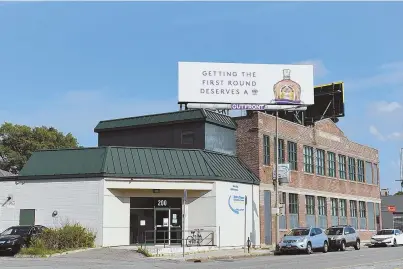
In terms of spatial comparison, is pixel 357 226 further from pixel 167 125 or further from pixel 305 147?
pixel 167 125

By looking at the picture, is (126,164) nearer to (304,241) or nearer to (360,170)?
(304,241)

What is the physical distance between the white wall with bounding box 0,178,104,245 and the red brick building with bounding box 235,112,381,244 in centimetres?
1185

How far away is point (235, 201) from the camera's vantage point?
118 ft

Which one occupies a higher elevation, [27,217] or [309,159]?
[309,159]

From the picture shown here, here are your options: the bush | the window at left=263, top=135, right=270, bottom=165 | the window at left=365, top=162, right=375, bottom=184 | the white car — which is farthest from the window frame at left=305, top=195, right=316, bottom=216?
the bush

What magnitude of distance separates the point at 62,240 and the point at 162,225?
697 cm

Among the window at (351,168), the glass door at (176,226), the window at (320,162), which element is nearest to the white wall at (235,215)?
the glass door at (176,226)

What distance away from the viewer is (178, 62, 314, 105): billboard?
41.9m

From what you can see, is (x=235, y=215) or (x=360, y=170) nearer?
(x=235, y=215)

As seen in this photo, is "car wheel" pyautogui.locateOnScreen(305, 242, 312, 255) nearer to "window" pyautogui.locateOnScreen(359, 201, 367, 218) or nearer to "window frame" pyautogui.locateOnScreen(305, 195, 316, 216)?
"window frame" pyautogui.locateOnScreen(305, 195, 316, 216)

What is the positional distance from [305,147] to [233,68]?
8.77 metres

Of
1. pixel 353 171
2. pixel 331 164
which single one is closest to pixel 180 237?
pixel 331 164

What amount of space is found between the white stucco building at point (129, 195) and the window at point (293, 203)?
22.9 feet

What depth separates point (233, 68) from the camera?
42.9m
